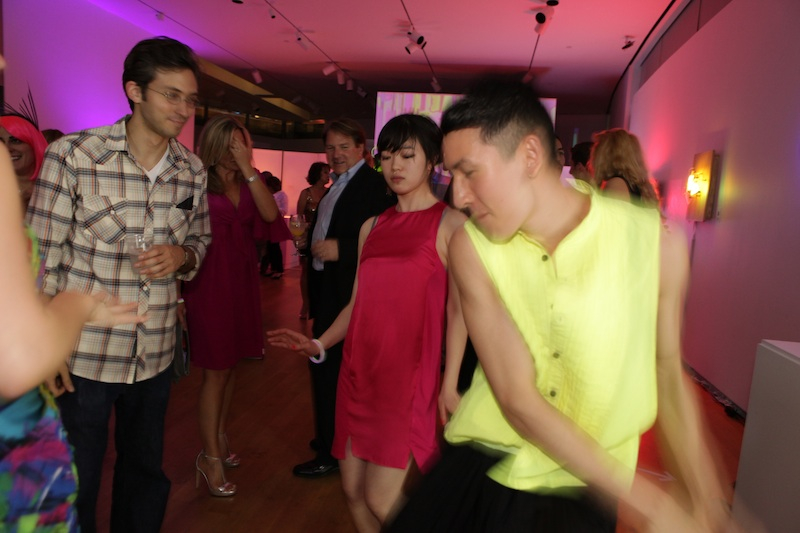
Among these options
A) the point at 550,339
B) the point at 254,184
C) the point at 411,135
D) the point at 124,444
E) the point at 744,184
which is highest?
the point at 744,184

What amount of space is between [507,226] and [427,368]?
104 centimetres

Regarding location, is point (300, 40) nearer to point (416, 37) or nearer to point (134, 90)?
point (416, 37)

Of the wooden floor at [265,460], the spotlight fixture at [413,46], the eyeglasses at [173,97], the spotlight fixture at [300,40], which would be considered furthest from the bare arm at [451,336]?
the spotlight fixture at [300,40]

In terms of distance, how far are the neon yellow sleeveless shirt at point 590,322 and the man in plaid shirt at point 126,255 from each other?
123 centimetres

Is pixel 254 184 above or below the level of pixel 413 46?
below

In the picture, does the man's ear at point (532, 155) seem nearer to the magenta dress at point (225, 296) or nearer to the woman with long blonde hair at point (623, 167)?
the magenta dress at point (225, 296)

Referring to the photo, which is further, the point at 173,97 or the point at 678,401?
the point at 173,97

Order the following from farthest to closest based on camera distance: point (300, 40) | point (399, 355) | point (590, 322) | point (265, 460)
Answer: point (300, 40) → point (265, 460) → point (399, 355) → point (590, 322)

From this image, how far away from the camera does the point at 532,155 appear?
Answer: 3.92 feet

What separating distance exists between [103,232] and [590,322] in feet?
5.08

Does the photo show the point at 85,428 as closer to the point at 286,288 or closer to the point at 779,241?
the point at 779,241

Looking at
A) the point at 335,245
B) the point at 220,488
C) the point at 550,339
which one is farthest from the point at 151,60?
the point at 220,488

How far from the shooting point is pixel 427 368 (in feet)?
6.96

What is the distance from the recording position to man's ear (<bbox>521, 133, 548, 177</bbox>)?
3.92ft
